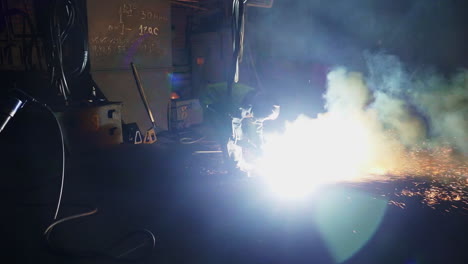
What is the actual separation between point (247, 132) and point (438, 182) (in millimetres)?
2656

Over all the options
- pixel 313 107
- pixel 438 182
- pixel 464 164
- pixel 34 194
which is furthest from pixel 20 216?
pixel 313 107

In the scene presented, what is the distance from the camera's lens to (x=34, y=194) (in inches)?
165

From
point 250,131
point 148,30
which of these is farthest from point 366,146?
point 148,30

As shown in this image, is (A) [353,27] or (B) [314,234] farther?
(A) [353,27]

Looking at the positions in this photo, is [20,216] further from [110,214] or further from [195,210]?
[195,210]

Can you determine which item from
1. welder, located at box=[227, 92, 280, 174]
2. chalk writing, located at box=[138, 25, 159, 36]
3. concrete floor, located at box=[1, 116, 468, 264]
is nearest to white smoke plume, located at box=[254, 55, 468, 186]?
welder, located at box=[227, 92, 280, 174]

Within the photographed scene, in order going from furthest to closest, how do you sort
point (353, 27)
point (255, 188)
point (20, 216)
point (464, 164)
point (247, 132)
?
point (353, 27) → point (464, 164) → point (247, 132) → point (255, 188) → point (20, 216)

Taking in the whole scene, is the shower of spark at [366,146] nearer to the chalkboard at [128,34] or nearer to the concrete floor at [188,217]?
the concrete floor at [188,217]

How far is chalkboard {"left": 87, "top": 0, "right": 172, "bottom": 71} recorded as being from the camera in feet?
21.6

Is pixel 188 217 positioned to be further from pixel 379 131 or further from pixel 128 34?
pixel 379 131

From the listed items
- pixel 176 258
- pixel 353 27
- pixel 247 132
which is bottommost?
pixel 176 258

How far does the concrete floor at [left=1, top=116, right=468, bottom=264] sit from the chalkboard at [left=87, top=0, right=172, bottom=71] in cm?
238

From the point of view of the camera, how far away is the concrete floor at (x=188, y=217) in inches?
114

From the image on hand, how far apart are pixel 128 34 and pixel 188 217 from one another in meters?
4.87
